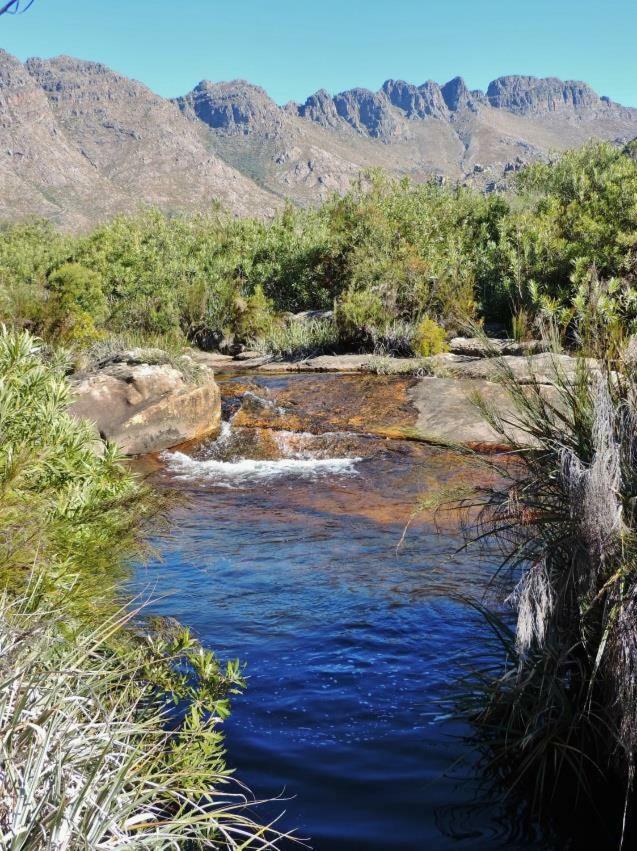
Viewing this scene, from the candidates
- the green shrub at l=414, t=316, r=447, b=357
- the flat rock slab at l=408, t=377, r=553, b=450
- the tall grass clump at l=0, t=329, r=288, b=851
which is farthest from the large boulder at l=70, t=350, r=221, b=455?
the tall grass clump at l=0, t=329, r=288, b=851

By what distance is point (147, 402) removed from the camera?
1197cm

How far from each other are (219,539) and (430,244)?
1630cm

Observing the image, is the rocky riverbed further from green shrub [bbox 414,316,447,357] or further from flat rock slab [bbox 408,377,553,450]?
green shrub [bbox 414,316,447,357]

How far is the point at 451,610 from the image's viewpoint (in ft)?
19.8

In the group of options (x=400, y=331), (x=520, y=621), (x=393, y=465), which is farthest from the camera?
(x=400, y=331)

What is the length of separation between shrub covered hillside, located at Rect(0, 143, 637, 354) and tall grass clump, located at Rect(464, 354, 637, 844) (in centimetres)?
1112

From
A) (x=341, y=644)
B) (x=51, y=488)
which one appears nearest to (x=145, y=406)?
(x=341, y=644)

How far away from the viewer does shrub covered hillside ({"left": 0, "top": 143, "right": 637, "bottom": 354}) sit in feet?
55.9

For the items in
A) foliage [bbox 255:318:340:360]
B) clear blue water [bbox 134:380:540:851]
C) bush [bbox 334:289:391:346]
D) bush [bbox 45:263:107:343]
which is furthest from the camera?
foliage [bbox 255:318:340:360]

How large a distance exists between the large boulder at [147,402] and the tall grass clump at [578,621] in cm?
839

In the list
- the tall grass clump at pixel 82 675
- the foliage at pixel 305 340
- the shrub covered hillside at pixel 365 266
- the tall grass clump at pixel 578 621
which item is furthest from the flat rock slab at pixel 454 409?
the tall grass clump at pixel 82 675

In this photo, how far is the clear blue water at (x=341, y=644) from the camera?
3729mm

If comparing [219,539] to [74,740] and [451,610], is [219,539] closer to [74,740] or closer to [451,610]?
[451,610]

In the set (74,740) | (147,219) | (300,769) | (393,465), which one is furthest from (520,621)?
(147,219)
